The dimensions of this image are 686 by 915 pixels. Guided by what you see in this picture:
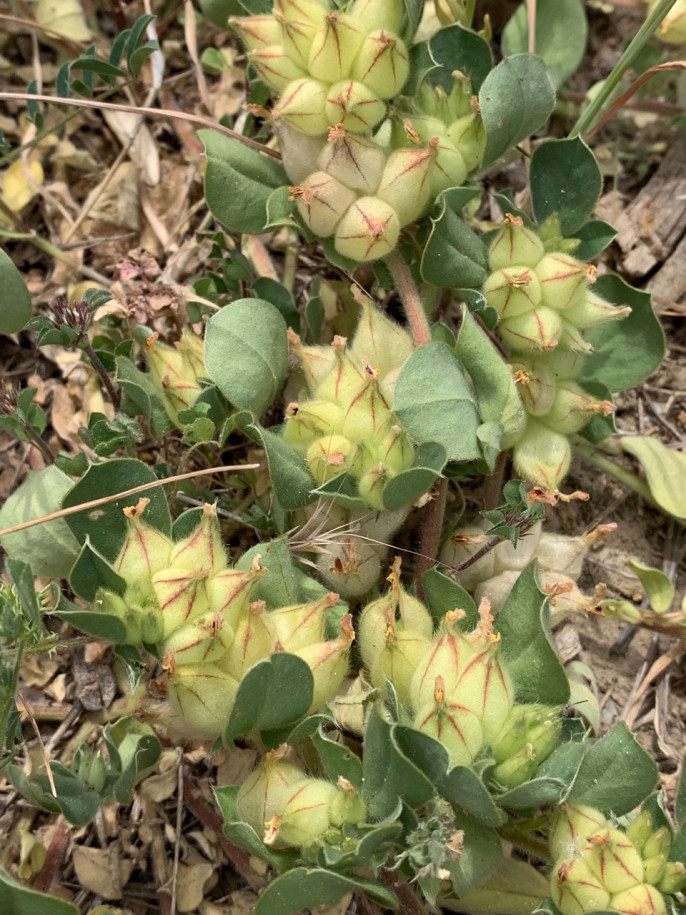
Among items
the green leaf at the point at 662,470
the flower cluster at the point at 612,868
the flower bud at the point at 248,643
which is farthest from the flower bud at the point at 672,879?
the green leaf at the point at 662,470

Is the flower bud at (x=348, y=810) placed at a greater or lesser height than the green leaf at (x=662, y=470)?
lesser

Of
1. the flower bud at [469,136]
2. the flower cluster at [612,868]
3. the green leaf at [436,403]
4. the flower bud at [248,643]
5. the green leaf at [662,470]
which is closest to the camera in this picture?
the flower cluster at [612,868]

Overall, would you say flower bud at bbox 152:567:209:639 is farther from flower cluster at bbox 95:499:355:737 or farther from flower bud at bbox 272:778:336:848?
flower bud at bbox 272:778:336:848

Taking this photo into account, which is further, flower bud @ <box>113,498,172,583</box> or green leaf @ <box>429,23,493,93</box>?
green leaf @ <box>429,23,493,93</box>

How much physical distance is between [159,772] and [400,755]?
1.07 metres

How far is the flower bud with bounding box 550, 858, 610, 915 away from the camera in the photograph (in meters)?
1.72

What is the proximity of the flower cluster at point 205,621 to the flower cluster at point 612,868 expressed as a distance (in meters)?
0.56

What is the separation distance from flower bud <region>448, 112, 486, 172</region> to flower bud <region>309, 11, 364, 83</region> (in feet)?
1.03

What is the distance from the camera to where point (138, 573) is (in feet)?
6.07

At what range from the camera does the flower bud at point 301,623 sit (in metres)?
1.90

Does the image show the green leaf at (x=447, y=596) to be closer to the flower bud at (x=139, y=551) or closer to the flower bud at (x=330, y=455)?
the flower bud at (x=330, y=455)

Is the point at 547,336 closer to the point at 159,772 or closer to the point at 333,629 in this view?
the point at 333,629

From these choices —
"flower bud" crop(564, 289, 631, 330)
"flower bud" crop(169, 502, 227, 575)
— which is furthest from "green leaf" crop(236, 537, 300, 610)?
"flower bud" crop(564, 289, 631, 330)

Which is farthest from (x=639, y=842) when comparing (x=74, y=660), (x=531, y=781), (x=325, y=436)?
(x=74, y=660)
